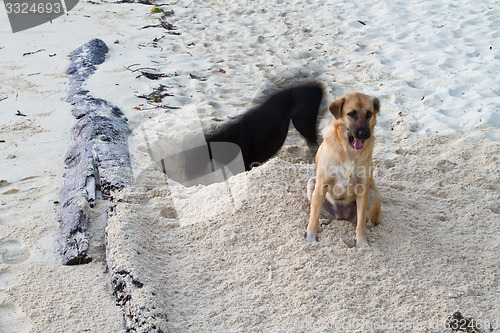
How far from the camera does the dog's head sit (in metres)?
2.99

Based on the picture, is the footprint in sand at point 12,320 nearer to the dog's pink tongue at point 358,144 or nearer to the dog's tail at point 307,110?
the dog's pink tongue at point 358,144

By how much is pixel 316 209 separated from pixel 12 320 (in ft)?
6.72

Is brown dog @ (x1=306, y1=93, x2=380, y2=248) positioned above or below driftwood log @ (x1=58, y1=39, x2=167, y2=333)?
above

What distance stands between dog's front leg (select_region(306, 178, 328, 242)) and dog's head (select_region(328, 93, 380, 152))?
374 mm

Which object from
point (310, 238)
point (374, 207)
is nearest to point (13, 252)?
point (310, 238)

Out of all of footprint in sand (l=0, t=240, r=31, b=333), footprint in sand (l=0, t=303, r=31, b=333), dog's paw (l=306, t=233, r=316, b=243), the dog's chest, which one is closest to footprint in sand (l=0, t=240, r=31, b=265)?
footprint in sand (l=0, t=240, r=31, b=333)

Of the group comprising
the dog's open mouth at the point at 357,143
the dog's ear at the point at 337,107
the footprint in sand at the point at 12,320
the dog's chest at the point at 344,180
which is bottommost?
the footprint in sand at the point at 12,320

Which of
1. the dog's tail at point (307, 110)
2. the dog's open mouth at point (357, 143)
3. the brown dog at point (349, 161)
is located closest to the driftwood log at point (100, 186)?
the brown dog at point (349, 161)

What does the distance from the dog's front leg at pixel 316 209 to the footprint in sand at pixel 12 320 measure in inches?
73.9

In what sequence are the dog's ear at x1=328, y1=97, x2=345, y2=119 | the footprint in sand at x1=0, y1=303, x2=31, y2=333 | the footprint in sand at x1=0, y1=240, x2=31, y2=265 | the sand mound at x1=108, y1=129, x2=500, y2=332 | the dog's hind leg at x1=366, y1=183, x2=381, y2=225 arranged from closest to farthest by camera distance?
the footprint in sand at x1=0, y1=303, x2=31, y2=333
the sand mound at x1=108, y1=129, x2=500, y2=332
the footprint in sand at x1=0, y1=240, x2=31, y2=265
the dog's ear at x1=328, y1=97, x2=345, y2=119
the dog's hind leg at x1=366, y1=183, x2=381, y2=225

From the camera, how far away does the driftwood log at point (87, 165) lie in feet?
9.83

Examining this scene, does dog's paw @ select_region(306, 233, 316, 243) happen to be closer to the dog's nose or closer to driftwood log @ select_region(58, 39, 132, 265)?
the dog's nose

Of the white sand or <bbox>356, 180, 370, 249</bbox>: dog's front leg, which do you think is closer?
the white sand

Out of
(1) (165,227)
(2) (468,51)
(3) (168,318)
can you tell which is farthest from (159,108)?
(2) (468,51)
